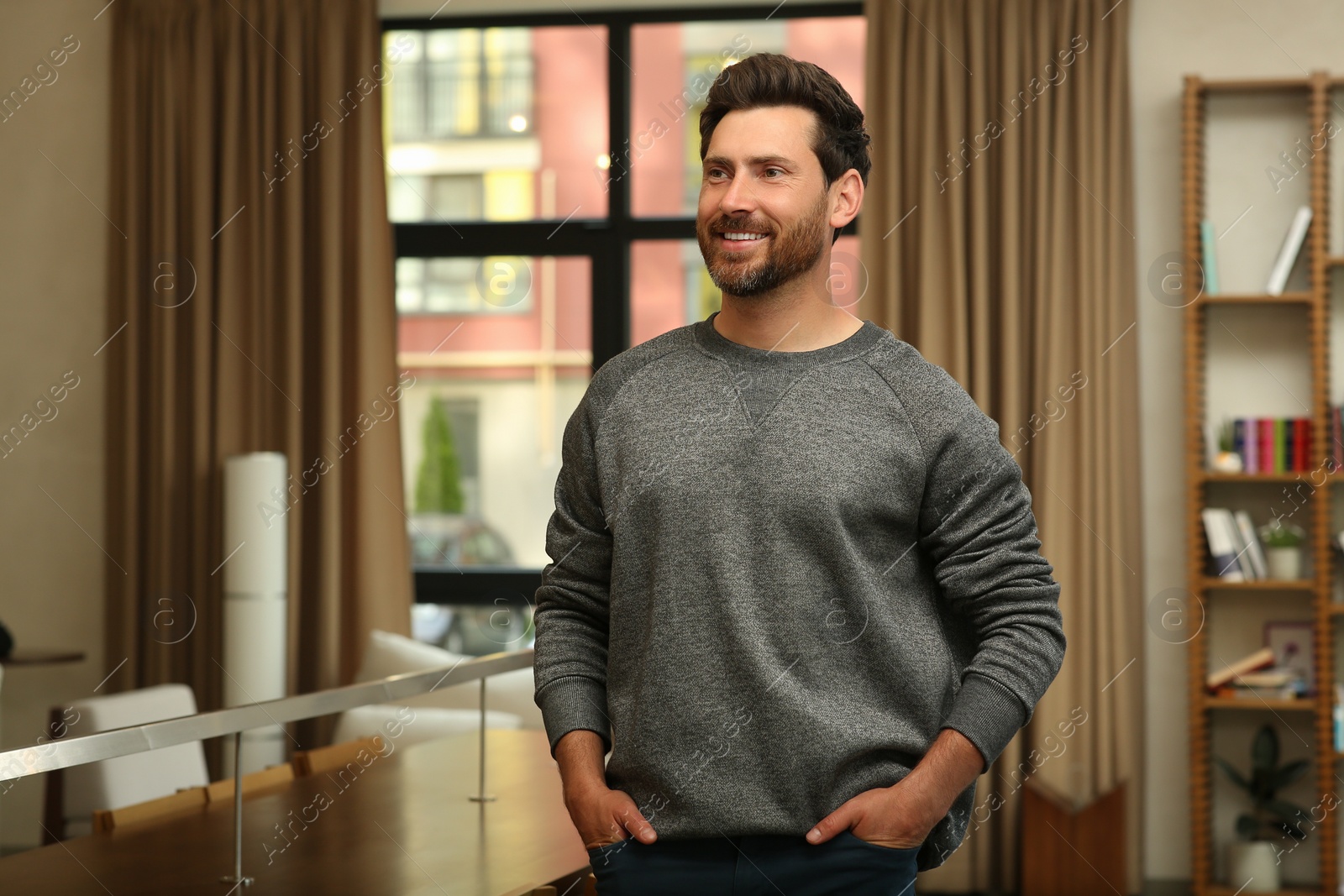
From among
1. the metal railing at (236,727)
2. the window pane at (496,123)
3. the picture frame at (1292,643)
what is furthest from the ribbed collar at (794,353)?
the window pane at (496,123)

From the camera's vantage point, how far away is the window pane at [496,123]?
480cm

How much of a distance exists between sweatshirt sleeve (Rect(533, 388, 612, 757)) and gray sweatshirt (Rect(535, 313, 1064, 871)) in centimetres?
1

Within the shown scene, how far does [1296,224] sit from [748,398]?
336 centimetres

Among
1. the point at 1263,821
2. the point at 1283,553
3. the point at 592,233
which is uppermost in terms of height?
the point at 592,233

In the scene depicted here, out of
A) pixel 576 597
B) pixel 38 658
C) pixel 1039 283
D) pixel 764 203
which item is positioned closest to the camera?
pixel 764 203

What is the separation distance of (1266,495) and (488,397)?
272 cm

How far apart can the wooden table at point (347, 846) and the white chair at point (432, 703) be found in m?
0.92

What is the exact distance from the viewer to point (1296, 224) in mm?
4059

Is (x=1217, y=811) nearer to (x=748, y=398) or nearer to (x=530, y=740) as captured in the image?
(x=530, y=740)

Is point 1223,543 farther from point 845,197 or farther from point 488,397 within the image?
point 845,197

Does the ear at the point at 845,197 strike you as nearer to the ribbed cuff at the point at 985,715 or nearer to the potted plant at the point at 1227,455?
the ribbed cuff at the point at 985,715

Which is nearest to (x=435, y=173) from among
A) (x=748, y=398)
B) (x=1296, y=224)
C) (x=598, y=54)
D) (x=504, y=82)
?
(x=504, y=82)

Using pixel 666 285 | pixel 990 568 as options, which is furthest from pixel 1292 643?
pixel 990 568

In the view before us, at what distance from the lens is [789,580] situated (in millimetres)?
1246
